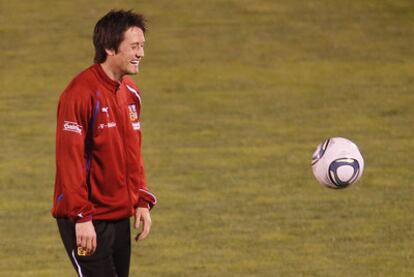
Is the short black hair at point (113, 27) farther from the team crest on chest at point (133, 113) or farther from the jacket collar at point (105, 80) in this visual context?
the team crest on chest at point (133, 113)

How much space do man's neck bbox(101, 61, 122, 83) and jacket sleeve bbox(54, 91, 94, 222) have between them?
0.22 m

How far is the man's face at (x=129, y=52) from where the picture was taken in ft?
16.6

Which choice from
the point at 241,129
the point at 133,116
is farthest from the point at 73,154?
the point at 241,129

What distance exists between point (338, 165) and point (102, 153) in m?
2.11

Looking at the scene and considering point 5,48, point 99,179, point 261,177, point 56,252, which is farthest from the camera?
point 5,48

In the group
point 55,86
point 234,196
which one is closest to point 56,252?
point 234,196

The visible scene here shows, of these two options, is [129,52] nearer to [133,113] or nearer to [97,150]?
[133,113]

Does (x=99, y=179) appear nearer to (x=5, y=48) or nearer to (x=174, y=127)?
(x=174, y=127)

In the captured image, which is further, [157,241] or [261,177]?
[261,177]

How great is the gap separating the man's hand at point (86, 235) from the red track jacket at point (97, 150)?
3 centimetres

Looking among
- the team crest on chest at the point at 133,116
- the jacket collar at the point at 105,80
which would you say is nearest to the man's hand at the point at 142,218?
the team crest on chest at the point at 133,116

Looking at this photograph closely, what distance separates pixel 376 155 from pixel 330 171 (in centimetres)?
413

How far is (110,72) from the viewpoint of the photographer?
5129 mm

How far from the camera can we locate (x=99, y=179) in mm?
5141
